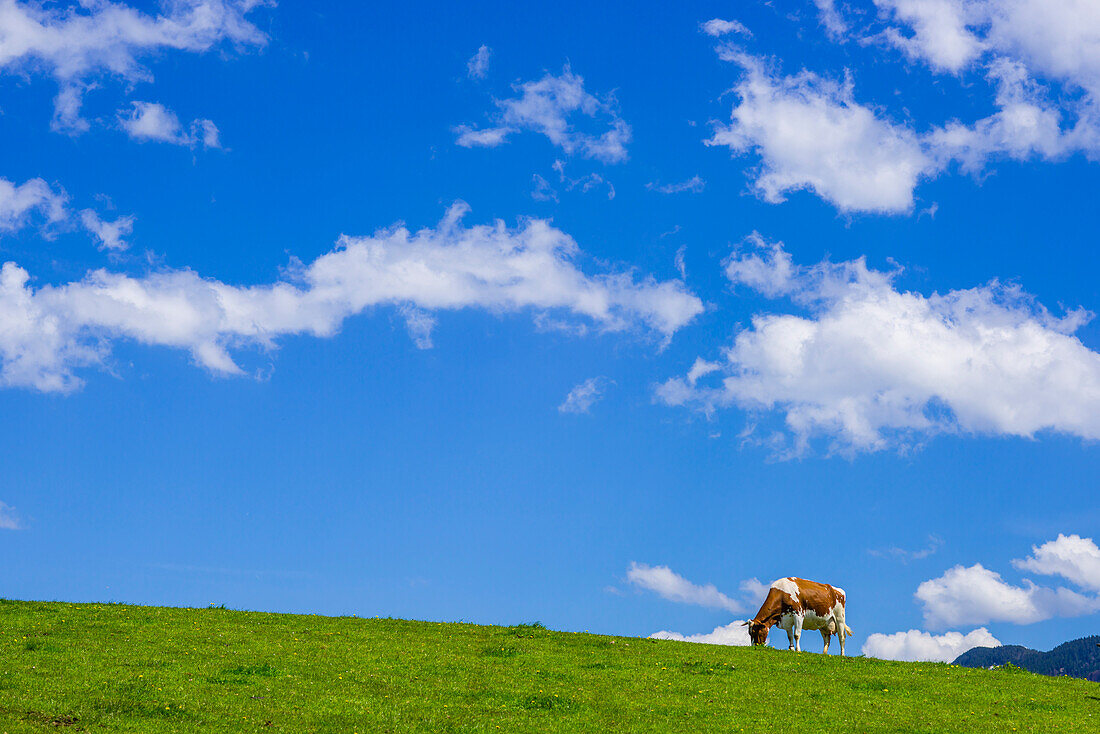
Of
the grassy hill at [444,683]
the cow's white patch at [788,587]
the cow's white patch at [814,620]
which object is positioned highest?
→ the cow's white patch at [788,587]

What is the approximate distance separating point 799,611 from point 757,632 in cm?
247

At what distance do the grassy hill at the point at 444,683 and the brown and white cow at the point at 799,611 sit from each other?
6570 mm

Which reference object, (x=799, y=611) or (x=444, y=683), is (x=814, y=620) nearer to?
(x=799, y=611)

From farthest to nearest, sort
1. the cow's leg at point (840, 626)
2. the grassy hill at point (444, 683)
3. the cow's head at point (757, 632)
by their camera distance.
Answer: the cow's leg at point (840, 626), the cow's head at point (757, 632), the grassy hill at point (444, 683)

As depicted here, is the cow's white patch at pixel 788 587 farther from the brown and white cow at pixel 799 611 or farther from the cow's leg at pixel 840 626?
the cow's leg at pixel 840 626

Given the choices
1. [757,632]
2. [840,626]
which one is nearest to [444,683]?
[757,632]

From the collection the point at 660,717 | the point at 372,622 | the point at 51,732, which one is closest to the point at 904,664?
the point at 660,717

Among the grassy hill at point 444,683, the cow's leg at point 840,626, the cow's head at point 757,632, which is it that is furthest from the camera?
the cow's leg at point 840,626

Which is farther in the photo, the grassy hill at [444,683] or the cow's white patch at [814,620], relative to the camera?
the cow's white patch at [814,620]

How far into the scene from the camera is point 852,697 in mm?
26797

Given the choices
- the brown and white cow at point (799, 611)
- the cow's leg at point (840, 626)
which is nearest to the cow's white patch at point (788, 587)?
the brown and white cow at point (799, 611)

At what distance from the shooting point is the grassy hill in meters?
21.9

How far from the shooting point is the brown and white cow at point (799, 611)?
40912 millimetres

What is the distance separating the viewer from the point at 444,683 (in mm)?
25797
